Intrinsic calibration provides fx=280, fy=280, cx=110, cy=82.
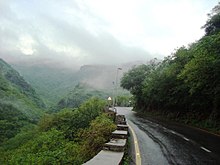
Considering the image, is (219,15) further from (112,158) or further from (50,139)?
(112,158)

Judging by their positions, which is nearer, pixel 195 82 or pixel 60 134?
pixel 195 82

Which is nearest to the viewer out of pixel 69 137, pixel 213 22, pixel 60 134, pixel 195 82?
pixel 195 82

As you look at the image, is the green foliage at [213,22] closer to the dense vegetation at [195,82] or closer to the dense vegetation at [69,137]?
the dense vegetation at [195,82]

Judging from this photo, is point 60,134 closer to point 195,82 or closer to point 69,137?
point 69,137

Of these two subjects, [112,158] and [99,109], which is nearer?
[112,158]

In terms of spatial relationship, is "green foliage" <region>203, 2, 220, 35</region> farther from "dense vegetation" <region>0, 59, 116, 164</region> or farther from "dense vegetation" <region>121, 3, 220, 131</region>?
"dense vegetation" <region>0, 59, 116, 164</region>

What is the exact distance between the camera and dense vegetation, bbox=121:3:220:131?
77.9 feet

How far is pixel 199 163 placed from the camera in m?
9.75

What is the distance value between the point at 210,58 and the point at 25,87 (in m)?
179

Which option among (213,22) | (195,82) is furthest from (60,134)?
(213,22)

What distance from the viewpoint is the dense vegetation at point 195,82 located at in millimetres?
23750

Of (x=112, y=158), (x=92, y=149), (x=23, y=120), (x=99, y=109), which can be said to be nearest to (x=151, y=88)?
(x=99, y=109)

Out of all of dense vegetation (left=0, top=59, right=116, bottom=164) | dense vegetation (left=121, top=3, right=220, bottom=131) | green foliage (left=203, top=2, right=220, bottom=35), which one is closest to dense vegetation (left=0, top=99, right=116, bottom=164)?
dense vegetation (left=0, top=59, right=116, bottom=164)

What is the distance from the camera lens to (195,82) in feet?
85.4
